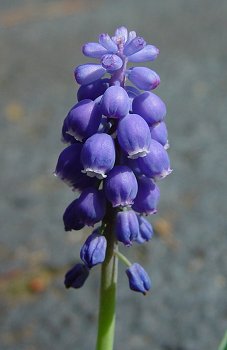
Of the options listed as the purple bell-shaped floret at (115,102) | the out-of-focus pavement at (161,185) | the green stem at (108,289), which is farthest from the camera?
the out-of-focus pavement at (161,185)

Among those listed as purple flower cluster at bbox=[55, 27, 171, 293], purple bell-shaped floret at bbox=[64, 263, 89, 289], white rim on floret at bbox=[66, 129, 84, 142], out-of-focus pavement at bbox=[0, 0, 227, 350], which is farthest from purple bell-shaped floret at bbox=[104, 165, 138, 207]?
out-of-focus pavement at bbox=[0, 0, 227, 350]

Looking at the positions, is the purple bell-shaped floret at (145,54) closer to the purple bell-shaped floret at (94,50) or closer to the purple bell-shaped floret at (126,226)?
the purple bell-shaped floret at (94,50)

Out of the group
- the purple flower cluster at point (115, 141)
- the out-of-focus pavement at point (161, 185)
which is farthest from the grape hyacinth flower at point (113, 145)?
the out-of-focus pavement at point (161, 185)

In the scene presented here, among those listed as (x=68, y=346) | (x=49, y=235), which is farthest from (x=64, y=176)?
(x=49, y=235)

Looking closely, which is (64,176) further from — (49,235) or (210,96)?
(210,96)

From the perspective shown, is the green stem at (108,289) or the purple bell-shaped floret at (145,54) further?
the green stem at (108,289)
